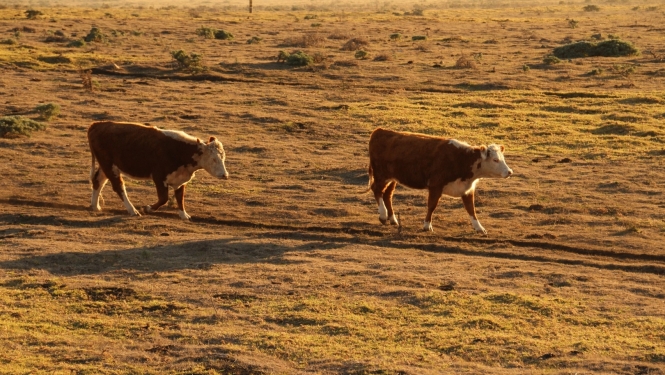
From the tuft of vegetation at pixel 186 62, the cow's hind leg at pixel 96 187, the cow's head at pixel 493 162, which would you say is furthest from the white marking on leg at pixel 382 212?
the tuft of vegetation at pixel 186 62

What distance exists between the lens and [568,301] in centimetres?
1268

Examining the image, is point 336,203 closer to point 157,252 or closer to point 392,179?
point 392,179

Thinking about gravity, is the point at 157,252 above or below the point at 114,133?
below

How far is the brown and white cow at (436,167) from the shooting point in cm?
1617

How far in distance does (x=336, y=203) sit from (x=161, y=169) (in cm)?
320

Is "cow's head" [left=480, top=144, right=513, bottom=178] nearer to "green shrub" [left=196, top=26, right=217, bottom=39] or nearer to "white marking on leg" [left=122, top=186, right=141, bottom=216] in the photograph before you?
"white marking on leg" [left=122, top=186, right=141, bottom=216]

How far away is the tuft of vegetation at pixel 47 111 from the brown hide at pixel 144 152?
26.3 ft

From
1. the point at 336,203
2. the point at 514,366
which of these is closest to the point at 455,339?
the point at 514,366

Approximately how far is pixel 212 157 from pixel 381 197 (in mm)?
2863

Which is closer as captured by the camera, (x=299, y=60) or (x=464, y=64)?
(x=299, y=60)

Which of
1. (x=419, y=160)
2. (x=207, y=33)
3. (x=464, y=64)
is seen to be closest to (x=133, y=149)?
(x=419, y=160)

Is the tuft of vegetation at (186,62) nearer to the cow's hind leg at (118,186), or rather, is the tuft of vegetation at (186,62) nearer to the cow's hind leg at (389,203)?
the cow's hind leg at (118,186)

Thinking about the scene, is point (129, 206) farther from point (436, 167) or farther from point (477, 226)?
point (477, 226)

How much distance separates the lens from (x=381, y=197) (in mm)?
16828
